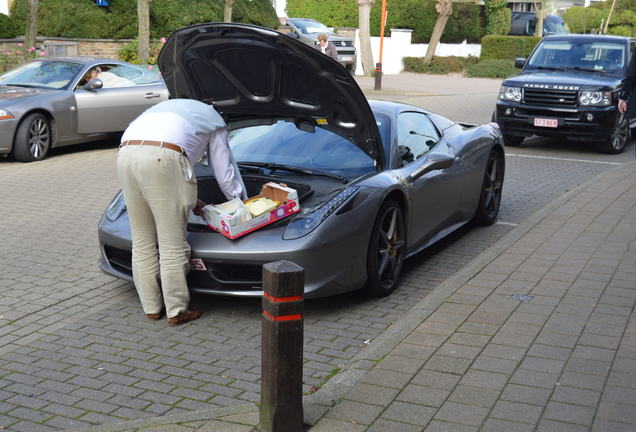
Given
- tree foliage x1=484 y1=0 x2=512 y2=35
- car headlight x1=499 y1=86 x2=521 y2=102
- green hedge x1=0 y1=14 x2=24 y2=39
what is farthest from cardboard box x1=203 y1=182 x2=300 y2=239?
tree foliage x1=484 y1=0 x2=512 y2=35

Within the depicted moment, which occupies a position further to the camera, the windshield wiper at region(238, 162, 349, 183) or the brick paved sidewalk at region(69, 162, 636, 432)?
the windshield wiper at region(238, 162, 349, 183)

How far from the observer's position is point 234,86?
6586mm

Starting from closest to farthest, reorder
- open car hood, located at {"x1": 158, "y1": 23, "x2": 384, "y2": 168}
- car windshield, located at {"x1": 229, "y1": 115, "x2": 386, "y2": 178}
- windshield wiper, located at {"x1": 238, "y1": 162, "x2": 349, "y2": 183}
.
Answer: open car hood, located at {"x1": 158, "y1": 23, "x2": 384, "y2": 168} < windshield wiper, located at {"x1": 238, "y1": 162, "x2": 349, "y2": 183} < car windshield, located at {"x1": 229, "y1": 115, "x2": 386, "y2": 178}

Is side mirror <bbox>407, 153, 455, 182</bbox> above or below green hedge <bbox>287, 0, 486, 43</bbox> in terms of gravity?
below

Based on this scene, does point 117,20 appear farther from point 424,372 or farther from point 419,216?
point 424,372

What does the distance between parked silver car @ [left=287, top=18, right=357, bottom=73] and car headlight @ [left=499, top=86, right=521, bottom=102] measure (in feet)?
62.1

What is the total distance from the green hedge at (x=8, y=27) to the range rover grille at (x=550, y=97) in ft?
54.0

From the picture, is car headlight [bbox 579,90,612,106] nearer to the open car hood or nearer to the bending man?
the open car hood

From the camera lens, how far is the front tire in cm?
1208

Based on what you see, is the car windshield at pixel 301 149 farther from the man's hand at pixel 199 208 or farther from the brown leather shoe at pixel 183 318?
the brown leather shoe at pixel 183 318

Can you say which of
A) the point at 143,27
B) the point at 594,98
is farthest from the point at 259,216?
the point at 143,27

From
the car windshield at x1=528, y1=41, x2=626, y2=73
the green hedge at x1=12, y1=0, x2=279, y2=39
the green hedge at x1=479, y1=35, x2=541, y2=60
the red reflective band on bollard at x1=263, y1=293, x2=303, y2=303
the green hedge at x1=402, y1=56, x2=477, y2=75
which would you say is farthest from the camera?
the green hedge at x1=479, y1=35, x2=541, y2=60

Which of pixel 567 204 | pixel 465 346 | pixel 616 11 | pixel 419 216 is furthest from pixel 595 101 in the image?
pixel 616 11

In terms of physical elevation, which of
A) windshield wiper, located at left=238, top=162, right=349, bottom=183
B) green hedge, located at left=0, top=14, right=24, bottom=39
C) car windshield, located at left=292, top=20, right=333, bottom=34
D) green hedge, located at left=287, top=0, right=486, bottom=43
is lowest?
windshield wiper, located at left=238, top=162, right=349, bottom=183
